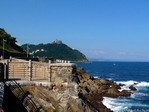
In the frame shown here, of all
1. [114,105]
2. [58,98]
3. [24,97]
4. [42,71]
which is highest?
[42,71]

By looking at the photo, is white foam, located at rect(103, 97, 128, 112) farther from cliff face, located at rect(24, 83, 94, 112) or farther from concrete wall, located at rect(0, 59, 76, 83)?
cliff face, located at rect(24, 83, 94, 112)

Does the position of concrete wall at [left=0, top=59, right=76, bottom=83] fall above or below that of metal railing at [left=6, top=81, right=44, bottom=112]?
above

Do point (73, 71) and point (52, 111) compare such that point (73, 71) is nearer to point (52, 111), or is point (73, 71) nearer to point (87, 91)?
point (52, 111)

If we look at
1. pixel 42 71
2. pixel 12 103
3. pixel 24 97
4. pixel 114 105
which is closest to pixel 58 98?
pixel 24 97

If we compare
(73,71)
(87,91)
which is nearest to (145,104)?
(87,91)

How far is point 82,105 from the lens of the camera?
24453 mm

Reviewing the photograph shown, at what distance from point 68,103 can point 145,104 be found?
30017mm

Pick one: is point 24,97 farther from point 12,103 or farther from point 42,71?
point 42,71

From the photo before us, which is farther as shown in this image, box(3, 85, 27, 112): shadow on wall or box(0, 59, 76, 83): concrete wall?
box(0, 59, 76, 83): concrete wall

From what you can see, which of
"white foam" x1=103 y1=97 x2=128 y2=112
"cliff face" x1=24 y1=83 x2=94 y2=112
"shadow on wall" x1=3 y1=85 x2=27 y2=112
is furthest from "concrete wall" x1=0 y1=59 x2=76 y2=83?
"white foam" x1=103 y1=97 x2=128 y2=112

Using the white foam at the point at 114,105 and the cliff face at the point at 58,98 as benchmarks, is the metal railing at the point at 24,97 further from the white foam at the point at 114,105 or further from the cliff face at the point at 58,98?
the white foam at the point at 114,105

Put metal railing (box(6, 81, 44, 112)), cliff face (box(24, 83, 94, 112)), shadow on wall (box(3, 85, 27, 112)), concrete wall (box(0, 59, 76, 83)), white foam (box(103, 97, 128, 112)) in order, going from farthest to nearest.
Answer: white foam (box(103, 97, 128, 112)) < concrete wall (box(0, 59, 76, 83)) < cliff face (box(24, 83, 94, 112)) < metal railing (box(6, 81, 44, 112)) < shadow on wall (box(3, 85, 27, 112))

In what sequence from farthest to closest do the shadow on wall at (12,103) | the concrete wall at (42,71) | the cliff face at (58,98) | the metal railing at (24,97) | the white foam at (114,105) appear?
the white foam at (114,105) < the concrete wall at (42,71) < the cliff face at (58,98) < the metal railing at (24,97) < the shadow on wall at (12,103)

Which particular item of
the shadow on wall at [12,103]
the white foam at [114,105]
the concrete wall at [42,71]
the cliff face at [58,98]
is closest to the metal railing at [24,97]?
the shadow on wall at [12,103]
